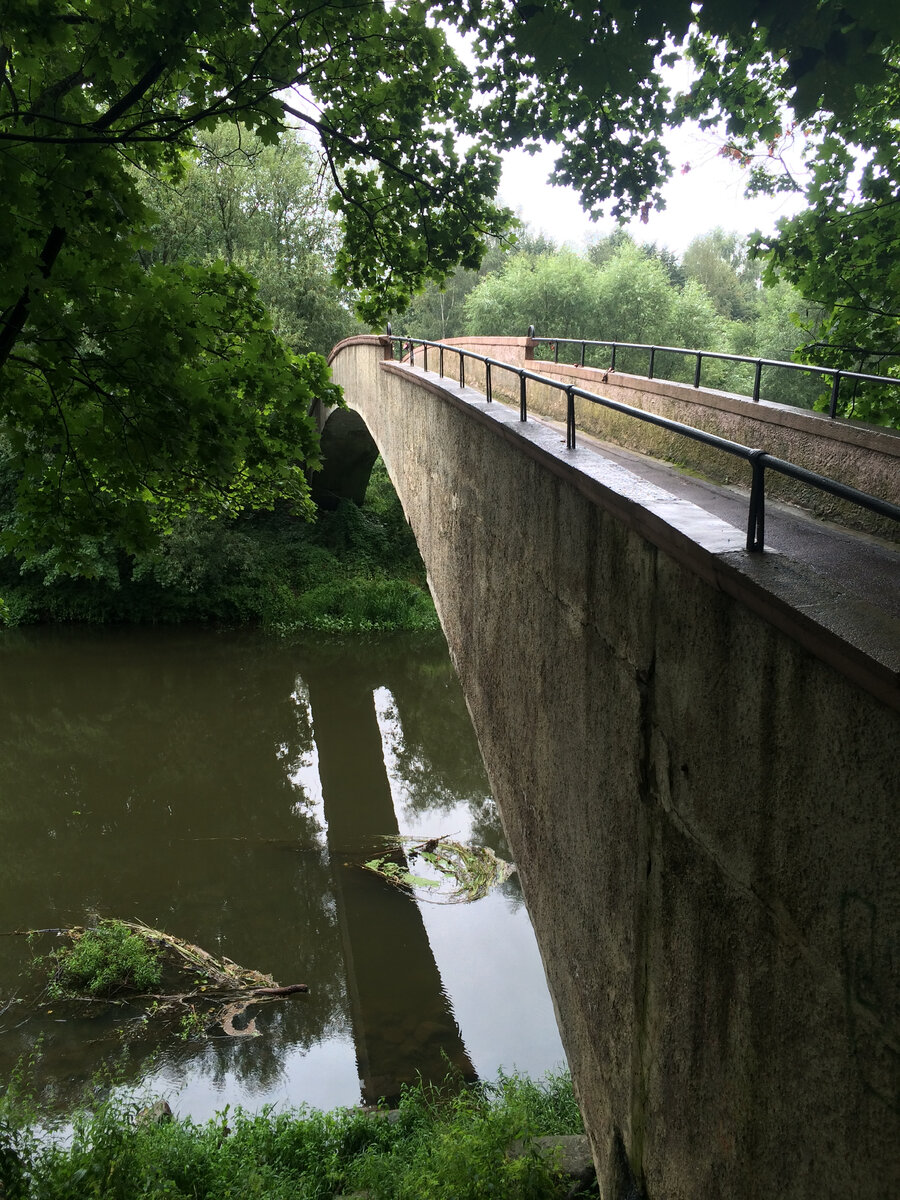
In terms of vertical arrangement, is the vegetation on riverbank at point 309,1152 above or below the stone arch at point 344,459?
below

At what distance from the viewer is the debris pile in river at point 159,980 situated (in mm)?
9180

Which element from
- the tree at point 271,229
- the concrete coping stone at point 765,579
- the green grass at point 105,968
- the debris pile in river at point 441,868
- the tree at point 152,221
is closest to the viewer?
the concrete coping stone at point 765,579

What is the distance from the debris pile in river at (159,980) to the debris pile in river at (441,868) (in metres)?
2.35

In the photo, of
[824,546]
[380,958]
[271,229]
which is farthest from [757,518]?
[271,229]

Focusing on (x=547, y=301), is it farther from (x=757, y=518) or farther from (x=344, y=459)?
(x=757, y=518)

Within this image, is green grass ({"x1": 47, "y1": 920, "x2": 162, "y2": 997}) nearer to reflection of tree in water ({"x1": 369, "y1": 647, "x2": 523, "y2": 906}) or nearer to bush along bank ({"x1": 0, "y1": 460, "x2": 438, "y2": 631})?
reflection of tree in water ({"x1": 369, "y1": 647, "x2": 523, "y2": 906})

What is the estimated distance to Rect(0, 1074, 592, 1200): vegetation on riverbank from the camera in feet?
19.8

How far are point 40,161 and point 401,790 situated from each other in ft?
40.4

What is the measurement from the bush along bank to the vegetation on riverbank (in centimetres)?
1403

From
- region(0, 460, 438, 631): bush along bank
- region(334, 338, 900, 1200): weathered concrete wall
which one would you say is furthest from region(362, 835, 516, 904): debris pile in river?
region(0, 460, 438, 631): bush along bank

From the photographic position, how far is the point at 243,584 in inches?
936

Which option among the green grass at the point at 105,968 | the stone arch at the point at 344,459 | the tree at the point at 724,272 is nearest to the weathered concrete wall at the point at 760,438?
the green grass at the point at 105,968

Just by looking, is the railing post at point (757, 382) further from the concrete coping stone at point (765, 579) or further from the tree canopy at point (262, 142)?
the concrete coping stone at point (765, 579)

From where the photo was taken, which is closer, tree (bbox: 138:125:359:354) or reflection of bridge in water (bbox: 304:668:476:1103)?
reflection of bridge in water (bbox: 304:668:476:1103)
